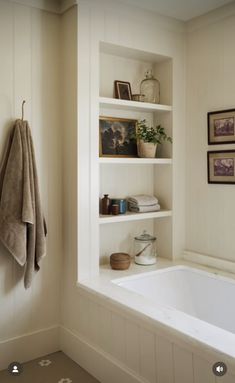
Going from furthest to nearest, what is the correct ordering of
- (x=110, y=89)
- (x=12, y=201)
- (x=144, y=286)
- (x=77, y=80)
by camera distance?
1. (x=110, y=89)
2. (x=144, y=286)
3. (x=77, y=80)
4. (x=12, y=201)

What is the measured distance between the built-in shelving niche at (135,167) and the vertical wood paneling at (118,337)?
30.1 inches

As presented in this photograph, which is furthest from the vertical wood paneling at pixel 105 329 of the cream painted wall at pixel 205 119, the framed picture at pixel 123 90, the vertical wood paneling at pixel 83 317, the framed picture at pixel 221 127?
the framed picture at pixel 123 90

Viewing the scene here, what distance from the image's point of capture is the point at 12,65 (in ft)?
7.97

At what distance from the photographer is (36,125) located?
8.33 ft

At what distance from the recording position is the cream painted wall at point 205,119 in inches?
106

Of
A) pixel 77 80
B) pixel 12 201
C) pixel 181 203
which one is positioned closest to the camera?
pixel 12 201

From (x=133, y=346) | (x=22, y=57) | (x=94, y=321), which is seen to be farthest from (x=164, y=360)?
(x=22, y=57)

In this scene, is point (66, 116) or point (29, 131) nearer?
point (29, 131)

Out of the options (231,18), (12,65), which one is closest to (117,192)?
(12,65)

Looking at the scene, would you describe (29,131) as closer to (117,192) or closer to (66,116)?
(66,116)

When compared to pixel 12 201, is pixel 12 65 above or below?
above

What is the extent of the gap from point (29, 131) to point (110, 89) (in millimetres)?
768

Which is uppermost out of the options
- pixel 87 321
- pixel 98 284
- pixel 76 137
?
pixel 76 137

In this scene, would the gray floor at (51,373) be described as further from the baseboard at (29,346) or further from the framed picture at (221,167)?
the framed picture at (221,167)
